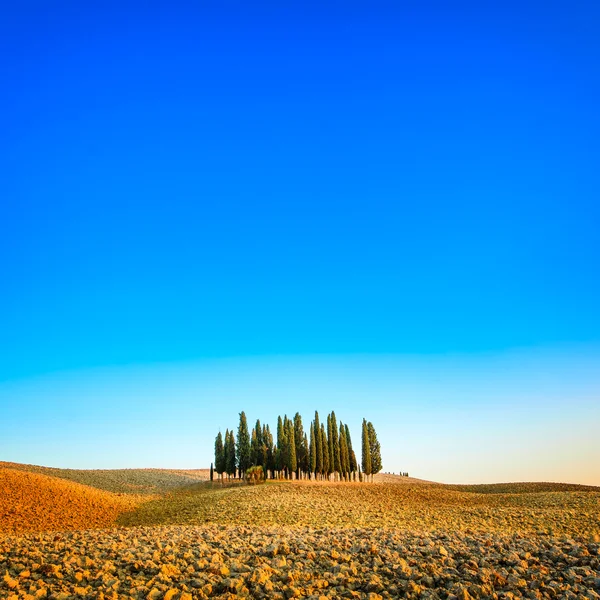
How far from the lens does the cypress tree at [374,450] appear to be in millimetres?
66000

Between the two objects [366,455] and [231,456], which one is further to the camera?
[366,455]

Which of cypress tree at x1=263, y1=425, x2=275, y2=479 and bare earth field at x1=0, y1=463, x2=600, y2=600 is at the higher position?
cypress tree at x1=263, y1=425, x2=275, y2=479

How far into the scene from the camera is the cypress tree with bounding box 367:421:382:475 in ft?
217

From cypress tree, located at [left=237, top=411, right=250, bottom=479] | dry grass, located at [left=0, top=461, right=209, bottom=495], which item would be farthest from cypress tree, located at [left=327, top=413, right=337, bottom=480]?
dry grass, located at [left=0, top=461, right=209, bottom=495]

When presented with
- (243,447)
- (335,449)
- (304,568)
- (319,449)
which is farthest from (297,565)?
(335,449)

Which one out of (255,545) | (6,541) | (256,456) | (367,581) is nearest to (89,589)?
(255,545)

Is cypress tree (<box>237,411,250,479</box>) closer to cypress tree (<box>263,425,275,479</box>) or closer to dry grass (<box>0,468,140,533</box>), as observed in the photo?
cypress tree (<box>263,425,275,479</box>)

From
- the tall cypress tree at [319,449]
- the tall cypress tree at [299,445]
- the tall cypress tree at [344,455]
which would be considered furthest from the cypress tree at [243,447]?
the tall cypress tree at [344,455]

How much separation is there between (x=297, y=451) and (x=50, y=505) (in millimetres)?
34346

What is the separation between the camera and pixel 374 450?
66312 millimetres

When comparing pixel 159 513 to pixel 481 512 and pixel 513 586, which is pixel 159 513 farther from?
pixel 513 586

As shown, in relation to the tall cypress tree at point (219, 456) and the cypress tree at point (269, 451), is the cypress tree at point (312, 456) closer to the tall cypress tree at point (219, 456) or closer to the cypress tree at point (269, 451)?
the cypress tree at point (269, 451)

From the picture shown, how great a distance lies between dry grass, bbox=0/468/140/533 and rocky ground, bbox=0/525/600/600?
616 inches

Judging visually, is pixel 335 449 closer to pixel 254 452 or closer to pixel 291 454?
pixel 291 454
